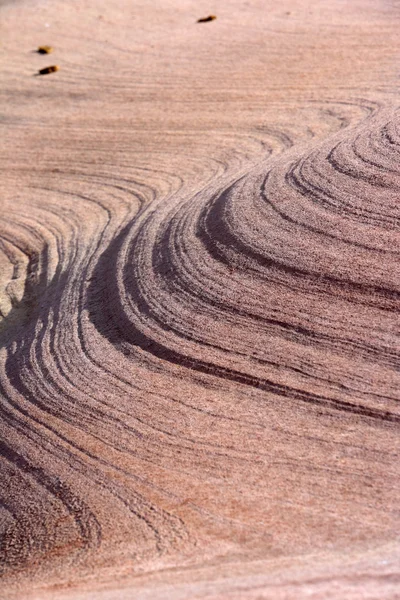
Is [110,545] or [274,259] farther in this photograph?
[274,259]

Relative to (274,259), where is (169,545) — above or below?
below

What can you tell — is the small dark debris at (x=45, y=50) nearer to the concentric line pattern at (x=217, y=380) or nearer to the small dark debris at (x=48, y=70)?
the small dark debris at (x=48, y=70)

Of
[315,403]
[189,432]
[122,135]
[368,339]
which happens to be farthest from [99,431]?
[122,135]

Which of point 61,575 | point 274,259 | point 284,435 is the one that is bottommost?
point 61,575

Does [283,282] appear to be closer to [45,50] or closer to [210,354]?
[210,354]

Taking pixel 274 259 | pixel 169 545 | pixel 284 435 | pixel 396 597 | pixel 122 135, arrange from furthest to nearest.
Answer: pixel 122 135
pixel 274 259
pixel 284 435
pixel 169 545
pixel 396 597

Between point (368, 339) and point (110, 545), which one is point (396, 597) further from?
point (368, 339)

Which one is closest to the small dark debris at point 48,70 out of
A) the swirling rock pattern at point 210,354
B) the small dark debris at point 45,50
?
the small dark debris at point 45,50
